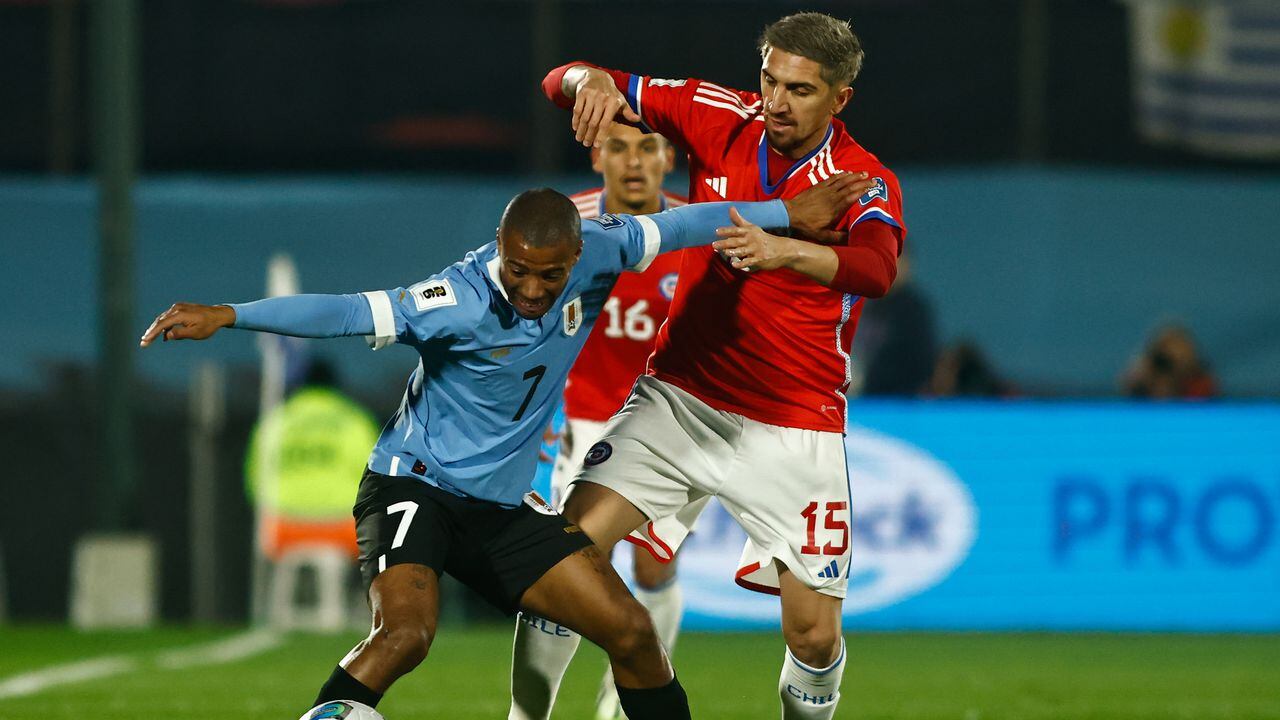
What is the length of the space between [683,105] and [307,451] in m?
7.02

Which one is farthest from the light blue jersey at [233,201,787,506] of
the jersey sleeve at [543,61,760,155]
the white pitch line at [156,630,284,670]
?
the white pitch line at [156,630,284,670]

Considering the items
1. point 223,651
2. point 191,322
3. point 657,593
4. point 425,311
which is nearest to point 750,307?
point 425,311

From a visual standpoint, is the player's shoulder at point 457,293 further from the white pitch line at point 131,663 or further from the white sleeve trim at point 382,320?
the white pitch line at point 131,663

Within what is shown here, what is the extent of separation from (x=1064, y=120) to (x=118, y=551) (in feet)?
23.3

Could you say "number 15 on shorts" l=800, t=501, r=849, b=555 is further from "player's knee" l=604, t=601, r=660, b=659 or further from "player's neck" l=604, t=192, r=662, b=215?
"player's neck" l=604, t=192, r=662, b=215

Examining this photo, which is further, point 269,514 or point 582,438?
point 269,514

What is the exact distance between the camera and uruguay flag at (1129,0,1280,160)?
527 inches

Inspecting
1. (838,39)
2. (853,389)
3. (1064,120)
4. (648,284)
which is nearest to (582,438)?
(648,284)

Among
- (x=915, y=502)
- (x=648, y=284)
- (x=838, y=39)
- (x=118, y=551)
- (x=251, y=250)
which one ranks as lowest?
(x=118, y=551)

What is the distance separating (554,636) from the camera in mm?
5938

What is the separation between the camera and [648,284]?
7.65m

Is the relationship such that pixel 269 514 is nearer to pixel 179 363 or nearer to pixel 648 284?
pixel 179 363

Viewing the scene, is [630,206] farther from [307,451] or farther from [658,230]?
[307,451]

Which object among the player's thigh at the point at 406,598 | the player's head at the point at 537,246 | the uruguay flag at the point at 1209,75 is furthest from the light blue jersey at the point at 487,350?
the uruguay flag at the point at 1209,75
